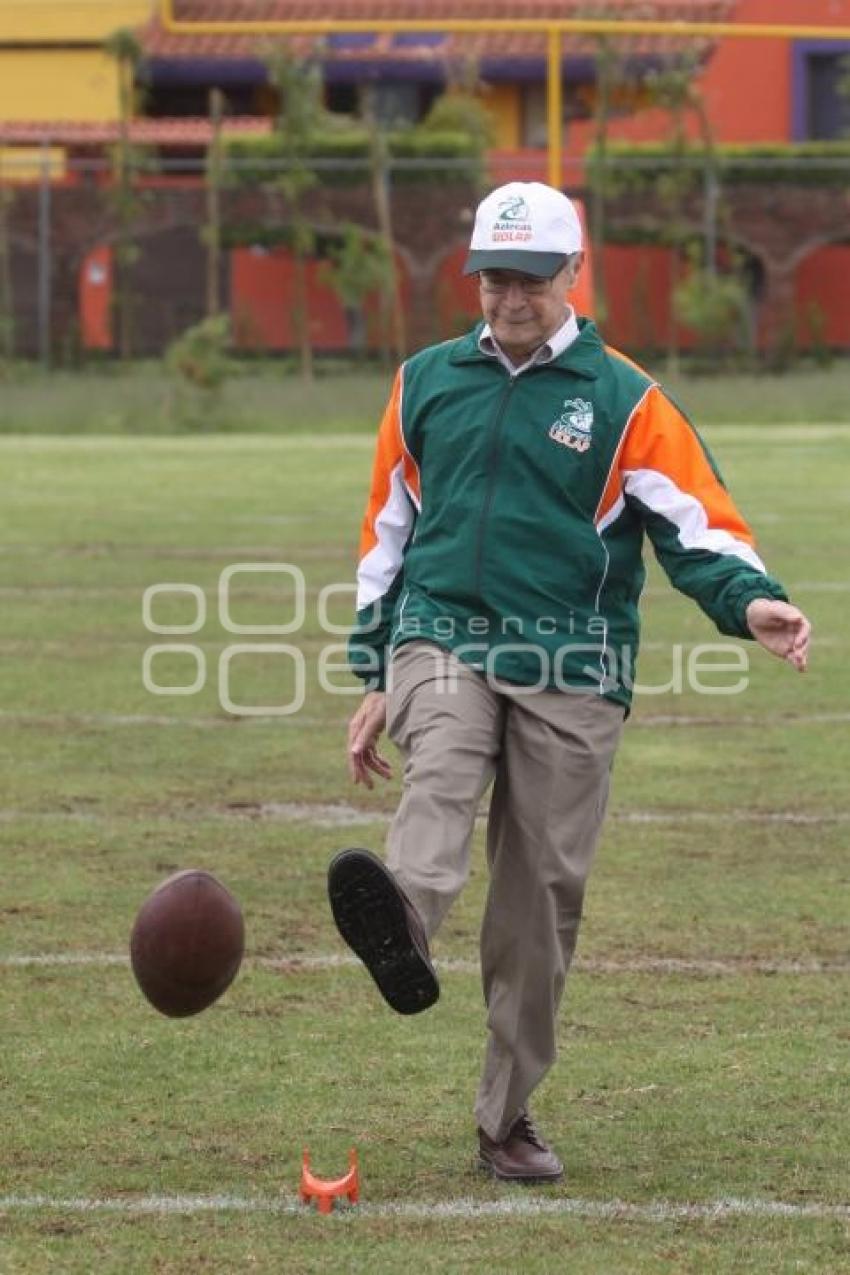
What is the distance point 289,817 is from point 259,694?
2.82m

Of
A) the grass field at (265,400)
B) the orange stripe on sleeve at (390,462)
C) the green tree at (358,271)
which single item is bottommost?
the grass field at (265,400)

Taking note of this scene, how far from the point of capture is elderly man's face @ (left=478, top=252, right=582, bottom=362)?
5402 millimetres

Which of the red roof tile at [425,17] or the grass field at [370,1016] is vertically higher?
the red roof tile at [425,17]

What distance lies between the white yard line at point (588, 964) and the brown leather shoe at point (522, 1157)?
1694mm

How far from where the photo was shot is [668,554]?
217 inches

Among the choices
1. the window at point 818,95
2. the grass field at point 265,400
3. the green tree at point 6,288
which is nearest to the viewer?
the grass field at point 265,400

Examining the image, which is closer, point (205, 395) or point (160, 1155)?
point (160, 1155)

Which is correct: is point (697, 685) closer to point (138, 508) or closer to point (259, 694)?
point (259, 694)

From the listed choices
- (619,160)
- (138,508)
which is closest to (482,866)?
(138,508)

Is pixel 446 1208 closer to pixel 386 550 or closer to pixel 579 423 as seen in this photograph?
pixel 386 550

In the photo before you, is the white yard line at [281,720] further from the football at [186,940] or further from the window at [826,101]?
the window at [826,101]

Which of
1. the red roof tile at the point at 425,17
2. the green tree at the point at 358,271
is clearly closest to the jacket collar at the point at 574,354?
the green tree at the point at 358,271

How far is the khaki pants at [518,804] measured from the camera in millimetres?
5445

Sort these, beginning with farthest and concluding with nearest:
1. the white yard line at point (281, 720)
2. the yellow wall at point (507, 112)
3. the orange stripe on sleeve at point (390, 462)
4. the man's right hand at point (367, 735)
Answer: the yellow wall at point (507, 112) < the white yard line at point (281, 720) < the man's right hand at point (367, 735) < the orange stripe on sleeve at point (390, 462)
